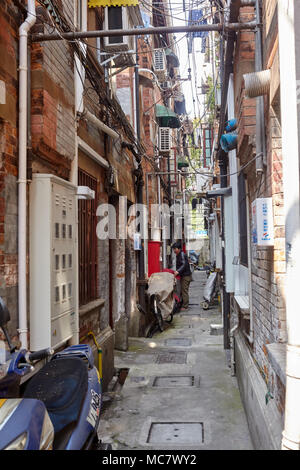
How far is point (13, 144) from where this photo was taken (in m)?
4.21

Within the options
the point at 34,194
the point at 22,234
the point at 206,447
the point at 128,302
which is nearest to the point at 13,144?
the point at 34,194

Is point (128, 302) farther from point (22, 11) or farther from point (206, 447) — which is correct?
point (22, 11)

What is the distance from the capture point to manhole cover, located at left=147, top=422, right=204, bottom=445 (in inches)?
193

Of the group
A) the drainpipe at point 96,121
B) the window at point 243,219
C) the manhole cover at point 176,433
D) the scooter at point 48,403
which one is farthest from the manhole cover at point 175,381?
the drainpipe at point 96,121

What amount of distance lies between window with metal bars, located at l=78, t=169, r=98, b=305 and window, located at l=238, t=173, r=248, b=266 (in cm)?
247

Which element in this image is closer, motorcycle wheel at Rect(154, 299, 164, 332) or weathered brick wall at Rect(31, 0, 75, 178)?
weathered brick wall at Rect(31, 0, 75, 178)

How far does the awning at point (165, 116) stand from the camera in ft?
56.4

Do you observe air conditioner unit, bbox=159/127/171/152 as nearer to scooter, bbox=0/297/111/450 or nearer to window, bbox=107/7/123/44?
window, bbox=107/7/123/44

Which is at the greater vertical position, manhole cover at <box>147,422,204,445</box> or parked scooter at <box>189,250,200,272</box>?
parked scooter at <box>189,250,200,272</box>

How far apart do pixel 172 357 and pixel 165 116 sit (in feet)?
36.8

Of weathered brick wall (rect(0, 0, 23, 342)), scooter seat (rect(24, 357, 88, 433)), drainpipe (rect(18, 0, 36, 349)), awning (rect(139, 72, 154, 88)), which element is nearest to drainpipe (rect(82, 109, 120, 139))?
drainpipe (rect(18, 0, 36, 349))

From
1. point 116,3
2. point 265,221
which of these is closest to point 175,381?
point 265,221

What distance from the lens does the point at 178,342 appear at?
1004cm

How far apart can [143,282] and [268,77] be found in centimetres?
819
